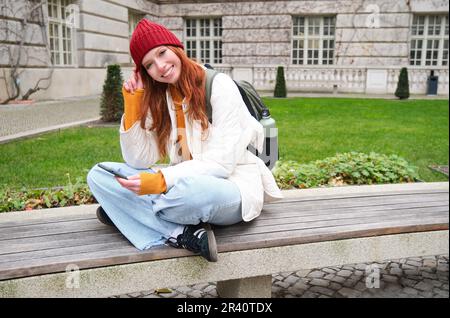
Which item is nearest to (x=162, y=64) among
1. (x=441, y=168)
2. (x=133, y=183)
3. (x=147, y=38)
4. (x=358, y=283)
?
(x=147, y=38)

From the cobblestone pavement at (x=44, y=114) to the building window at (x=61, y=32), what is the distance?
116cm

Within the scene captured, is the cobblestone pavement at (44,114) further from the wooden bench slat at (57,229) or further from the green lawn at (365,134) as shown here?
the green lawn at (365,134)

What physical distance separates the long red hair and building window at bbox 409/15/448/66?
1856cm

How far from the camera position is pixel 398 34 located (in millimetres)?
18094

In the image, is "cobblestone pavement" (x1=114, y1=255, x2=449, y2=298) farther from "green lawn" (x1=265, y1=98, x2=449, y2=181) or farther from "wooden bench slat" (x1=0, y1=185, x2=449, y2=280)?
"green lawn" (x1=265, y1=98, x2=449, y2=181)

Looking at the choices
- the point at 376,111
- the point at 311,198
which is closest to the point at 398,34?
the point at 376,111

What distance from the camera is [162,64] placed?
7.55ft

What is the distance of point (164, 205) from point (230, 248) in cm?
40

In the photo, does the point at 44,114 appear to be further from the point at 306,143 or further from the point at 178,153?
the point at 178,153

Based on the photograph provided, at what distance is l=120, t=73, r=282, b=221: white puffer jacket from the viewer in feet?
7.66

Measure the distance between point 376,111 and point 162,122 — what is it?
944 cm

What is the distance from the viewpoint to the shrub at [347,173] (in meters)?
4.51

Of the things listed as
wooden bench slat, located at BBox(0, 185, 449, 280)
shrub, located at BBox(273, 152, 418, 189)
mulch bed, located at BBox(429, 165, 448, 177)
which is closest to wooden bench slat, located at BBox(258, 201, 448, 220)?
wooden bench slat, located at BBox(0, 185, 449, 280)
